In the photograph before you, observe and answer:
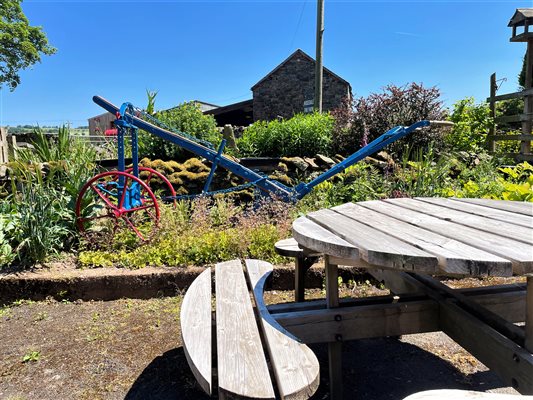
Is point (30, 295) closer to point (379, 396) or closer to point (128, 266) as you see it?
point (128, 266)

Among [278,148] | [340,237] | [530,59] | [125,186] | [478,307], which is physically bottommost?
[478,307]

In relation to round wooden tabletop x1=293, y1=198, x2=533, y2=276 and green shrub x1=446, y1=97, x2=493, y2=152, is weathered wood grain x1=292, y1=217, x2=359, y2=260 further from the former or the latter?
green shrub x1=446, y1=97, x2=493, y2=152

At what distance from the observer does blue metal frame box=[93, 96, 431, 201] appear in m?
3.87

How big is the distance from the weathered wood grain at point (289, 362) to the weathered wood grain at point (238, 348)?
4 centimetres

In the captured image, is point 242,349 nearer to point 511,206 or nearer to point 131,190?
point 511,206

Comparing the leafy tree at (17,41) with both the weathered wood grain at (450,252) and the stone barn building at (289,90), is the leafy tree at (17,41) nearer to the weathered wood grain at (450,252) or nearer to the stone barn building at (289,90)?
the stone barn building at (289,90)

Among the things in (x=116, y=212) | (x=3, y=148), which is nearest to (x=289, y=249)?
(x=116, y=212)

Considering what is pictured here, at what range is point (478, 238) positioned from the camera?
4.58 feet

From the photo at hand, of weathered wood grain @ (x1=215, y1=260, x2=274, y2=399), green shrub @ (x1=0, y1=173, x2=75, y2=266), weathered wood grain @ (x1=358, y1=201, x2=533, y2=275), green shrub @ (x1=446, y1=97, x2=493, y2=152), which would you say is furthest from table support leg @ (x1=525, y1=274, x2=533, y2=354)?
green shrub @ (x1=446, y1=97, x2=493, y2=152)

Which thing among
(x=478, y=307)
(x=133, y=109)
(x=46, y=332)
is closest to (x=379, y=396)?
(x=478, y=307)

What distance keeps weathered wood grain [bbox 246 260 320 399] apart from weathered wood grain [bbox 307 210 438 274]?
38 centimetres

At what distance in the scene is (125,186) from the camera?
3.55m

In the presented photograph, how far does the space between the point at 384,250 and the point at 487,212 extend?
3.05ft

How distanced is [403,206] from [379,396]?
0.99m
